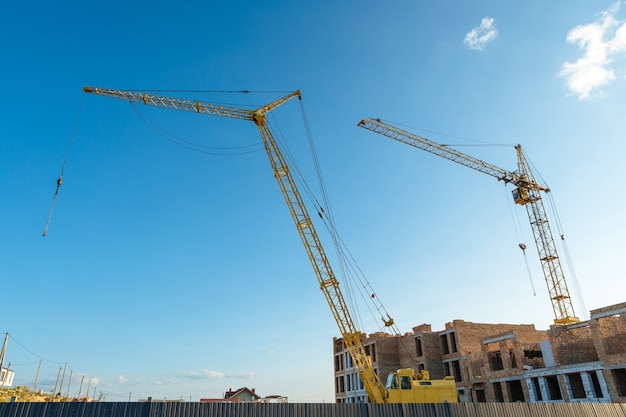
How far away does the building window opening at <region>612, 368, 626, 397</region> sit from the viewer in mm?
37506

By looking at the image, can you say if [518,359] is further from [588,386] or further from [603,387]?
[603,387]

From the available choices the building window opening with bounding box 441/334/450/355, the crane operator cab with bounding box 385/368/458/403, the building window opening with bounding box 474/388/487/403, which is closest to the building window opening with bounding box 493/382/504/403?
the building window opening with bounding box 474/388/487/403

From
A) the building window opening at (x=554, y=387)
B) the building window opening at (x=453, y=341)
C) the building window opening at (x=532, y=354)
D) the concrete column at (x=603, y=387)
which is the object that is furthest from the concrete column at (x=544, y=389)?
the building window opening at (x=453, y=341)

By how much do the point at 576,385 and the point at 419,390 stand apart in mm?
21143

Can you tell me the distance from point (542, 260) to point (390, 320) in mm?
32980

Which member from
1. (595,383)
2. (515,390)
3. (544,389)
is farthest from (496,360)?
(595,383)

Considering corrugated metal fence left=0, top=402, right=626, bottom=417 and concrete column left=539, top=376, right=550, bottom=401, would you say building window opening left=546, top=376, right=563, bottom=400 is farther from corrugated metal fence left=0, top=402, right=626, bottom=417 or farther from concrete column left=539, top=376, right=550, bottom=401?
corrugated metal fence left=0, top=402, right=626, bottom=417

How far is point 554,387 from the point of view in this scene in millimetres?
45000

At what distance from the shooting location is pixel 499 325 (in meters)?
63.6

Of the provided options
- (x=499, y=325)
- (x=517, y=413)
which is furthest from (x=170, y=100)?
(x=499, y=325)

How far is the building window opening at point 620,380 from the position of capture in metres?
37.5

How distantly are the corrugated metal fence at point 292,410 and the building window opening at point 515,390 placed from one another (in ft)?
74.9

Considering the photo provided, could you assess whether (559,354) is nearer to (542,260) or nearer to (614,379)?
(614,379)

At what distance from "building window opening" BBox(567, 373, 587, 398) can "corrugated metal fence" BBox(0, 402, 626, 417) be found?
16.8 metres
